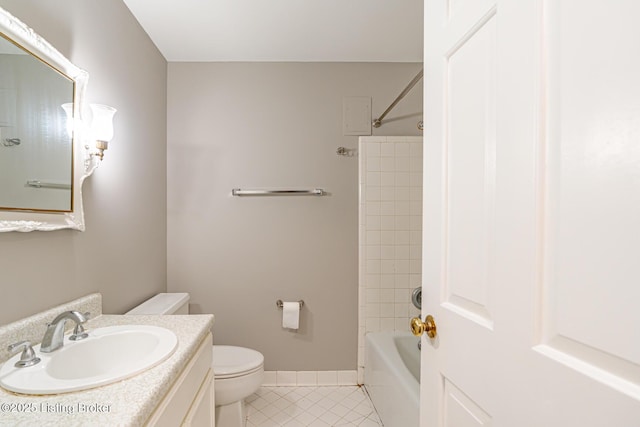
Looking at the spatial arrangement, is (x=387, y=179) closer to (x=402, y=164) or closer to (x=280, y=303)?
(x=402, y=164)

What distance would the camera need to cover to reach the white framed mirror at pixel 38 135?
3.21ft

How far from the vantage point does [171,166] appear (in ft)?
7.66

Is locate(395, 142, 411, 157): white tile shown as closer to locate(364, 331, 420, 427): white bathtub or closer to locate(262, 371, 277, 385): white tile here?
locate(364, 331, 420, 427): white bathtub

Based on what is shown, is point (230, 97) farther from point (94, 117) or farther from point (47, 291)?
point (47, 291)

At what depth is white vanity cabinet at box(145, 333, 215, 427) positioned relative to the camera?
2.90ft

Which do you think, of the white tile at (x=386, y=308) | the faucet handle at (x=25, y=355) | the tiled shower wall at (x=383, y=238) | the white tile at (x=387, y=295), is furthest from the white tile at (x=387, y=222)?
the faucet handle at (x=25, y=355)

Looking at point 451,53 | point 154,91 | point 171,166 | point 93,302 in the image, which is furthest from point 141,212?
point 451,53

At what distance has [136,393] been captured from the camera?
78 cm

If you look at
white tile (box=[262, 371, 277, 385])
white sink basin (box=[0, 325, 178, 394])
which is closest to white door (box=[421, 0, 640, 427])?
white sink basin (box=[0, 325, 178, 394])

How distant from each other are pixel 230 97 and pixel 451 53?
1.88 m

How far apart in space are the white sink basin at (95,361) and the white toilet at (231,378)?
0.64 m

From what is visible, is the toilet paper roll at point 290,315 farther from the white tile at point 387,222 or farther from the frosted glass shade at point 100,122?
the frosted glass shade at point 100,122

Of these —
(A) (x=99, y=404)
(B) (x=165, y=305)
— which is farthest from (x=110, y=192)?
(A) (x=99, y=404)

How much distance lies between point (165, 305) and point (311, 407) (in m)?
1.16
